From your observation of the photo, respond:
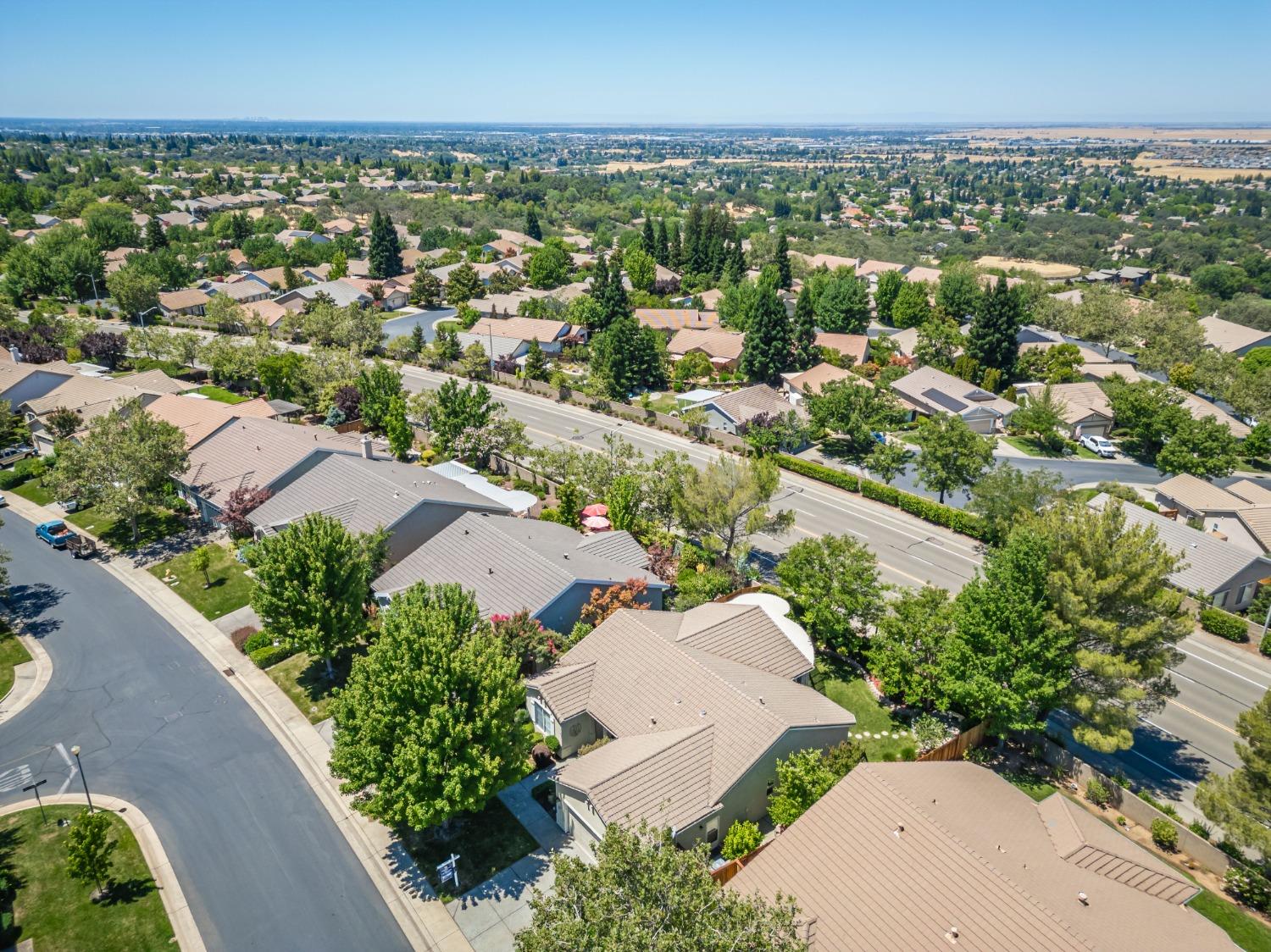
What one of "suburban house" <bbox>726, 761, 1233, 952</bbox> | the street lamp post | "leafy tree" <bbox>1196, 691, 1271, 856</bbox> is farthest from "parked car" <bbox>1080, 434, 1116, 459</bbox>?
the street lamp post

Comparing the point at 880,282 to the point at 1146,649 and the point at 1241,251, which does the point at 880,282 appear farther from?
the point at 1241,251

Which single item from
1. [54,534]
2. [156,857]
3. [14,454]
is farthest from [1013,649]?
[14,454]

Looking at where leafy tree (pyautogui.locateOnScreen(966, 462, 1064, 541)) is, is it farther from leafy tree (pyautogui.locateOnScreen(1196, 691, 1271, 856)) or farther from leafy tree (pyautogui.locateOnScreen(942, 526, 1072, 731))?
leafy tree (pyautogui.locateOnScreen(1196, 691, 1271, 856))

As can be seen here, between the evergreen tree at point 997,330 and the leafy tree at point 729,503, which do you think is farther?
the evergreen tree at point 997,330

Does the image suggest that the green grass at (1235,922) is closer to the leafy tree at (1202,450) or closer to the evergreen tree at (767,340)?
the leafy tree at (1202,450)

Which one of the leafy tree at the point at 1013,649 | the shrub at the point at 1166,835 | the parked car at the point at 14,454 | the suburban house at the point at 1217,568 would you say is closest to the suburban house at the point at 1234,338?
the suburban house at the point at 1217,568

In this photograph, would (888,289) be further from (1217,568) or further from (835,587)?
(835,587)
